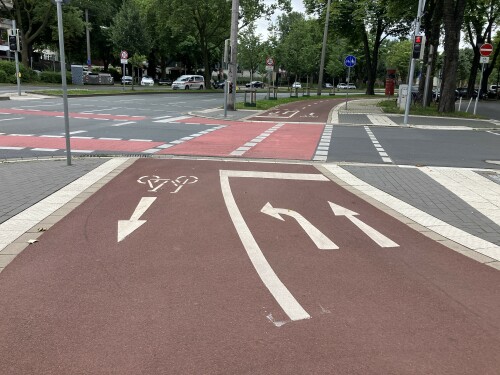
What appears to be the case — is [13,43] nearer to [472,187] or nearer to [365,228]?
[472,187]

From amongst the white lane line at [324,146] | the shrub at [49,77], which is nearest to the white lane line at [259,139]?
the white lane line at [324,146]

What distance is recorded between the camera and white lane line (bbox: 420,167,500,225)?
Answer: 736 cm

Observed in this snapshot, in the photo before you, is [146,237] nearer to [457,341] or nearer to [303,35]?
[457,341]

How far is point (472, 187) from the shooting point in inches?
346

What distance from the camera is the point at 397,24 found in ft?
166

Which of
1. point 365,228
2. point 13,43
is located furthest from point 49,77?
point 365,228

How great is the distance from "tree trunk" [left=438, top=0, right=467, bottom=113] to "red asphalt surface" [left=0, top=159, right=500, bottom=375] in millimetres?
22208

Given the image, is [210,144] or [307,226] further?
[210,144]

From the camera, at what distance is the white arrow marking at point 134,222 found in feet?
18.3

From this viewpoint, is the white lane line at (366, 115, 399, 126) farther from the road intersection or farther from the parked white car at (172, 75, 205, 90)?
the parked white car at (172, 75, 205, 90)

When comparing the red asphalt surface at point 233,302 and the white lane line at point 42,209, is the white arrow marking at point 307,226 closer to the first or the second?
the red asphalt surface at point 233,302

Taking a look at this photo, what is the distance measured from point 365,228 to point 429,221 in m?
1.10

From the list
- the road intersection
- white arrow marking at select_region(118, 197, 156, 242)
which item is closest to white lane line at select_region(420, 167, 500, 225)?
the road intersection

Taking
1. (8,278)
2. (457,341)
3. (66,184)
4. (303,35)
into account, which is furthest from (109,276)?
(303,35)
